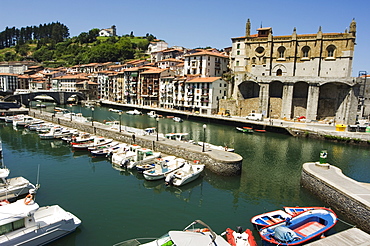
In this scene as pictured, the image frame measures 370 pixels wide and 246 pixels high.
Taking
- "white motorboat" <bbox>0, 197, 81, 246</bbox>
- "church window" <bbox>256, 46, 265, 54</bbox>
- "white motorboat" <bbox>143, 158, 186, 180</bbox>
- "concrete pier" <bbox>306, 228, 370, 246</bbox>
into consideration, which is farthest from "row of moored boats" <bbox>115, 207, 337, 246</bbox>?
"church window" <bbox>256, 46, 265, 54</bbox>

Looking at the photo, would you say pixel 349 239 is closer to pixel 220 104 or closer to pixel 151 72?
pixel 220 104

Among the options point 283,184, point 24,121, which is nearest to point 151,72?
point 24,121

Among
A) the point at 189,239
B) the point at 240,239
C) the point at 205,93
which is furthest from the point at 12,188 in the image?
the point at 205,93

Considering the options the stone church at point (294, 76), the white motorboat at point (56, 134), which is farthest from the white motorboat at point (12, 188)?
the stone church at point (294, 76)

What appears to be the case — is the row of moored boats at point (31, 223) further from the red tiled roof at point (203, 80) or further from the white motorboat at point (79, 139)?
the red tiled roof at point (203, 80)

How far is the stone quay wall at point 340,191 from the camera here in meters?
18.1

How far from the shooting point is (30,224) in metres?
15.0

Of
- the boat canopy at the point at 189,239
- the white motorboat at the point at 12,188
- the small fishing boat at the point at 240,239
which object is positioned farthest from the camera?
the white motorboat at the point at 12,188

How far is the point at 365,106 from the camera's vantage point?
71.6 meters

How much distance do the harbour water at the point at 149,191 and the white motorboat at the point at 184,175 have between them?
0.60 metres

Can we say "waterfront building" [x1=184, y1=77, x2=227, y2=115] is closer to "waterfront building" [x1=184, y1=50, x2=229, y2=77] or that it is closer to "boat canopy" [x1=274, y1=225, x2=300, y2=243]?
"waterfront building" [x1=184, y1=50, x2=229, y2=77]

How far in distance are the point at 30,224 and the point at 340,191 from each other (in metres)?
21.4

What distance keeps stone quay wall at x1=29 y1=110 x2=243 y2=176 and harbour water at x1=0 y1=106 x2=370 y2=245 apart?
1.02m

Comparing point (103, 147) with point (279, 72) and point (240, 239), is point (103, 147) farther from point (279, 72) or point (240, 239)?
point (279, 72)
